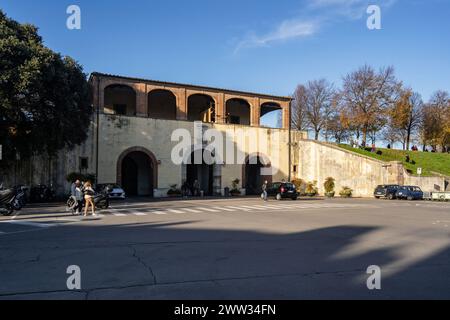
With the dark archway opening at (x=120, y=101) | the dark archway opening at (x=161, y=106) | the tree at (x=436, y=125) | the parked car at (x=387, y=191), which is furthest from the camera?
the tree at (x=436, y=125)

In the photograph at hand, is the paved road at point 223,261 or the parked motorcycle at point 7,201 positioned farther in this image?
the parked motorcycle at point 7,201

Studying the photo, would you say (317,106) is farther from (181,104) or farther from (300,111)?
(181,104)

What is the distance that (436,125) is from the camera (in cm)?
5912

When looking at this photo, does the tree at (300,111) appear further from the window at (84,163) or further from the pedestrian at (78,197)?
the pedestrian at (78,197)

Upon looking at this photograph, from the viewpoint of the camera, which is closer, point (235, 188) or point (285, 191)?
point (285, 191)

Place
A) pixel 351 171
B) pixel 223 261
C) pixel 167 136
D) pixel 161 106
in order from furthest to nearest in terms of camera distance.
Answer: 1. pixel 161 106
2. pixel 351 171
3. pixel 167 136
4. pixel 223 261

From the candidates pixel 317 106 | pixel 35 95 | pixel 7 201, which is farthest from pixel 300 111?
pixel 7 201

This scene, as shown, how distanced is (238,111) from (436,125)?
3514 centimetres

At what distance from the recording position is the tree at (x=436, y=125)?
193ft

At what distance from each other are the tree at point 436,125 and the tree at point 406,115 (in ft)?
3.68

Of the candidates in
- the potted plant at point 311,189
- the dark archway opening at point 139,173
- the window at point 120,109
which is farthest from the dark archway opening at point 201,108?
the potted plant at point 311,189

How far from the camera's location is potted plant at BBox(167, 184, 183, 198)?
1342 inches
